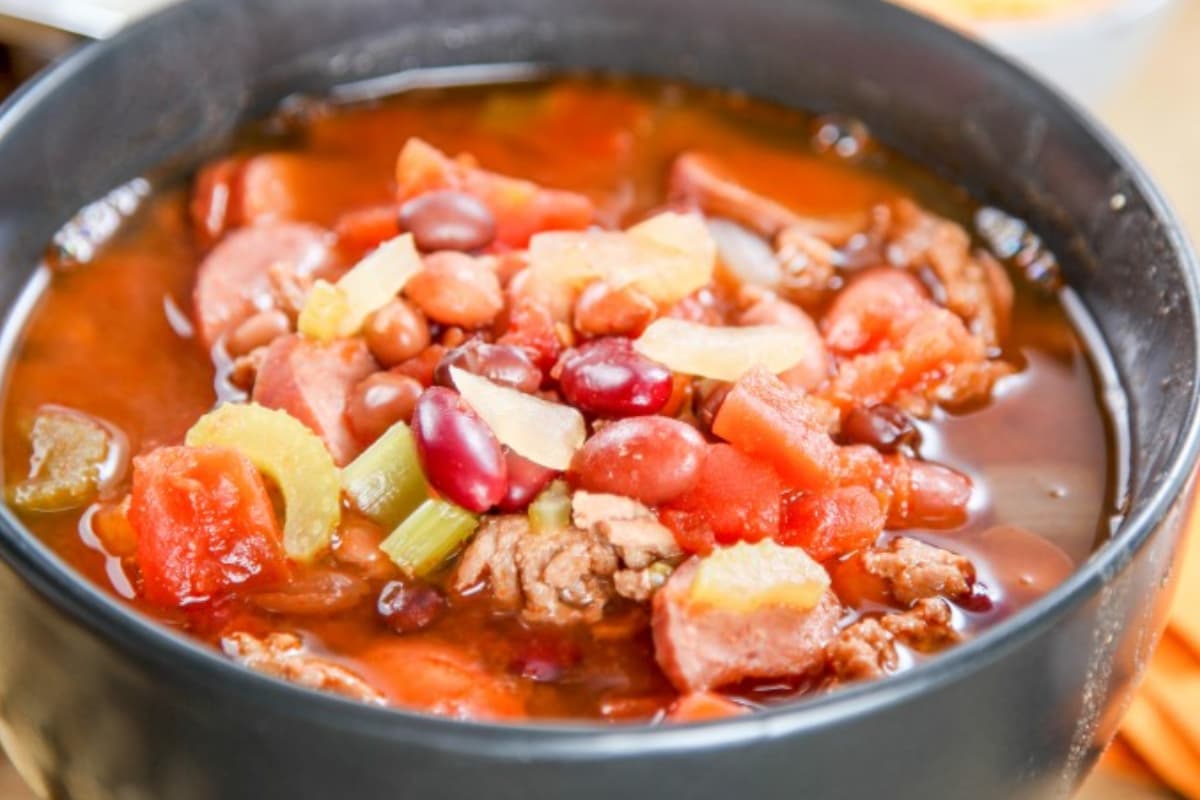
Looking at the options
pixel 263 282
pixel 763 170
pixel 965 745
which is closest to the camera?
pixel 965 745

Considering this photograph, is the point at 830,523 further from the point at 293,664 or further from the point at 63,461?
the point at 63,461

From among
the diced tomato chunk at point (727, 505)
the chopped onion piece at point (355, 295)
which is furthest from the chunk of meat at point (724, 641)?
the chopped onion piece at point (355, 295)

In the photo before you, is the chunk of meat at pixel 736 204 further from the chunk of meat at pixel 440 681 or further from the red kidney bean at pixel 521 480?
the chunk of meat at pixel 440 681

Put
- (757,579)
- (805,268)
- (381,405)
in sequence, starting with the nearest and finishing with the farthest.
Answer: (757,579) < (381,405) < (805,268)

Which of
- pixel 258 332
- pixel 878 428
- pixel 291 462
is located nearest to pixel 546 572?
pixel 291 462

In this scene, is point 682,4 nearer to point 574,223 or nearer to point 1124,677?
point 574,223

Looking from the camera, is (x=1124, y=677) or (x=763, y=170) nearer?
(x=1124, y=677)

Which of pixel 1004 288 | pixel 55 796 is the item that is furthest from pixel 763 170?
pixel 55 796
